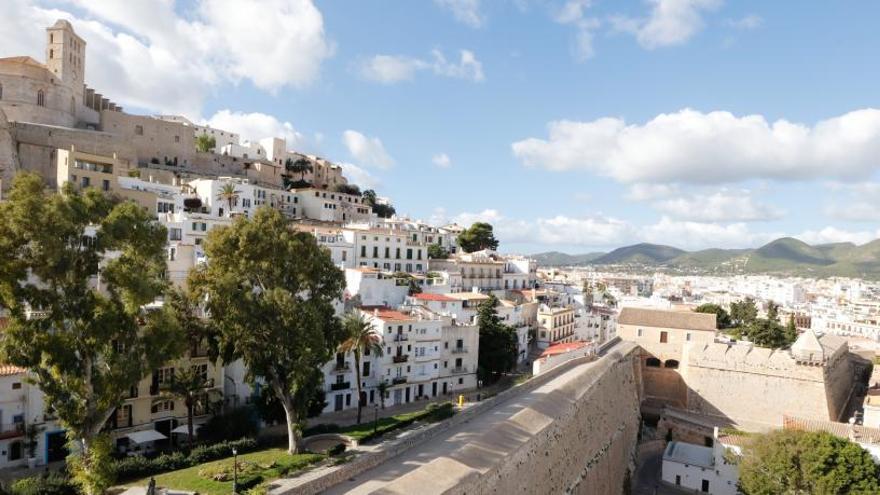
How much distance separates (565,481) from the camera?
22141mm

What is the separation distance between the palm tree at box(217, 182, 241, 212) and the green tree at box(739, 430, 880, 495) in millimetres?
40830

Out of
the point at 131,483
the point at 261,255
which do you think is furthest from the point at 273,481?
the point at 261,255

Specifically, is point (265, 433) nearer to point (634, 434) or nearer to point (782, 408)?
point (634, 434)

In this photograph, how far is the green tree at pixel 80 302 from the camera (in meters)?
12.8

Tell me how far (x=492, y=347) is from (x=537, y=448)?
18643 millimetres

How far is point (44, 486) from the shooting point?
15.3m

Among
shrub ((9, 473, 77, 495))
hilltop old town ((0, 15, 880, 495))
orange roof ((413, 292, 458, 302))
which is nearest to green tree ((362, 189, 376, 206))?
hilltop old town ((0, 15, 880, 495))

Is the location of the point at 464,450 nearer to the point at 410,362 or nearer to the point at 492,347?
the point at 410,362

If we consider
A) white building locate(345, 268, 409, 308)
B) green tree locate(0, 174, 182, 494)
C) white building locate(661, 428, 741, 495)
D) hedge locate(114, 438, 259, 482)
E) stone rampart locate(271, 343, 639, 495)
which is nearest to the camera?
green tree locate(0, 174, 182, 494)

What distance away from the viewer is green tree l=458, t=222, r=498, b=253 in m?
64.4

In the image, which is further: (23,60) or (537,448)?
(23,60)

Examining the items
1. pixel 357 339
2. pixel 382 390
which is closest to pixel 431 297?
pixel 382 390

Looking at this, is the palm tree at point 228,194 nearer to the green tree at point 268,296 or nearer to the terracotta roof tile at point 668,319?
the green tree at point 268,296

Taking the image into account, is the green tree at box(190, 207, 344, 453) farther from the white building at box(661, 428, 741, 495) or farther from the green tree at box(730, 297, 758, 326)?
the green tree at box(730, 297, 758, 326)
